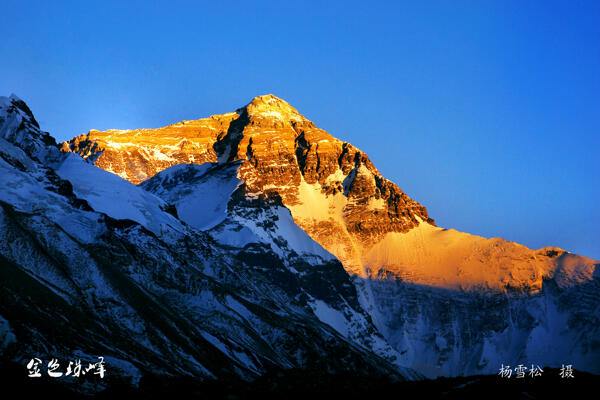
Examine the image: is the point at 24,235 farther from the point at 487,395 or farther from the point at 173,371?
the point at 487,395

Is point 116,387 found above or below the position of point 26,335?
below

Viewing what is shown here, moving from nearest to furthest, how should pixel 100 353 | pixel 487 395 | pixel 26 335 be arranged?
pixel 487 395 → pixel 26 335 → pixel 100 353

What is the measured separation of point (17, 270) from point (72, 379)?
84.4 m

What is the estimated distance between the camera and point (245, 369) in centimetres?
19862

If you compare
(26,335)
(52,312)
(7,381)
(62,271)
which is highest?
(62,271)

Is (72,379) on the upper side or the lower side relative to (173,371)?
lower

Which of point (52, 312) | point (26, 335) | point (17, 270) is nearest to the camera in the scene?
point (26, 335)

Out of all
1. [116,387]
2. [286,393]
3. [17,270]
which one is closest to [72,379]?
[116,387]

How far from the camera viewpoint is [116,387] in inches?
3740

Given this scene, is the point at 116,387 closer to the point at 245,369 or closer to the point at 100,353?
the point at 100,353

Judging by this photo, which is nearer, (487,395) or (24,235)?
(487,395)

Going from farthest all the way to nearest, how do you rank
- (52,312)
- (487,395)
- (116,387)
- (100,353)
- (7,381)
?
1. (52,312)
2. (100,353)
3. (116,387)
4. (7,381)
5. (487,395)

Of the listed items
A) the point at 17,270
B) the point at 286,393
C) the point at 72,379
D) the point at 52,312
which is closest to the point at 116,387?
the point at 72,379

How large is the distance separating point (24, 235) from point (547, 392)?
144800 mm
